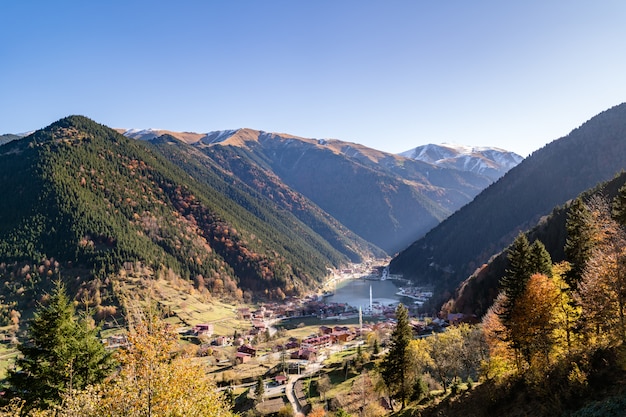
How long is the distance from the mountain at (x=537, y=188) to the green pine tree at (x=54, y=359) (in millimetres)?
148228

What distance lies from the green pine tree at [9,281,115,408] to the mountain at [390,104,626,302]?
148228 mm

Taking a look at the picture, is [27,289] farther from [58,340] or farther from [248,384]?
[58,340]

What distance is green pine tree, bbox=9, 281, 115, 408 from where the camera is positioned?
72.9ft

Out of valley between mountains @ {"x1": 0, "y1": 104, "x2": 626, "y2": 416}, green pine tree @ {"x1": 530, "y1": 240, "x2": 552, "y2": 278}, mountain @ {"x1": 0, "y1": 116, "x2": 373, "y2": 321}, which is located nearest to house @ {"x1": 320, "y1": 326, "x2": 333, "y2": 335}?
valley between mountains @ {"x1": 0, "y1": 104, "x2": 626, "y2": 416}

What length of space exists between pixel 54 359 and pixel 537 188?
20184cm

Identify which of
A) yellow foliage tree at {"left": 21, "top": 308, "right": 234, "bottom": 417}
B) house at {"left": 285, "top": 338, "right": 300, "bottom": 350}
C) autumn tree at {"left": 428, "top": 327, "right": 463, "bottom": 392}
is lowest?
house at {"left": 285, "top": 338, "right": 300, "bottom": 350}

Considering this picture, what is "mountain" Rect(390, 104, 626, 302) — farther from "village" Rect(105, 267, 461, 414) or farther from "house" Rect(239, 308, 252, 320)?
"house" Rect(239, 308, 252, 320)

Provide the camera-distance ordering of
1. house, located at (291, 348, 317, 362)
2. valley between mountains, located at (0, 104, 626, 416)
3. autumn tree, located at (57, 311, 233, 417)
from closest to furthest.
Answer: autumn tree, located at (57, 311, 233, 417) → valley between mountains, located at (0, 104, 626, 416) → house, located at (291, 348, 317, 362)

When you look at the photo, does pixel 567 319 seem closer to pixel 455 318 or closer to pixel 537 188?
pixel 455 318

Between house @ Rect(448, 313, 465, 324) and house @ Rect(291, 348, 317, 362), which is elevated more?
house @ Rect(448, 313, 465, 324)

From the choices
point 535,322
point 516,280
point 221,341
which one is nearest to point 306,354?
point 221,341

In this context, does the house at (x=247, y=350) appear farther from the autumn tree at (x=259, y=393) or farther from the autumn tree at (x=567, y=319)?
the autumn tree at (x=567, y=319)

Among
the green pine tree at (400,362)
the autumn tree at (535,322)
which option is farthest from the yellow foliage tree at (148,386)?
the green pine tree at (400,362)

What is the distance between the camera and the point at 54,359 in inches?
907
